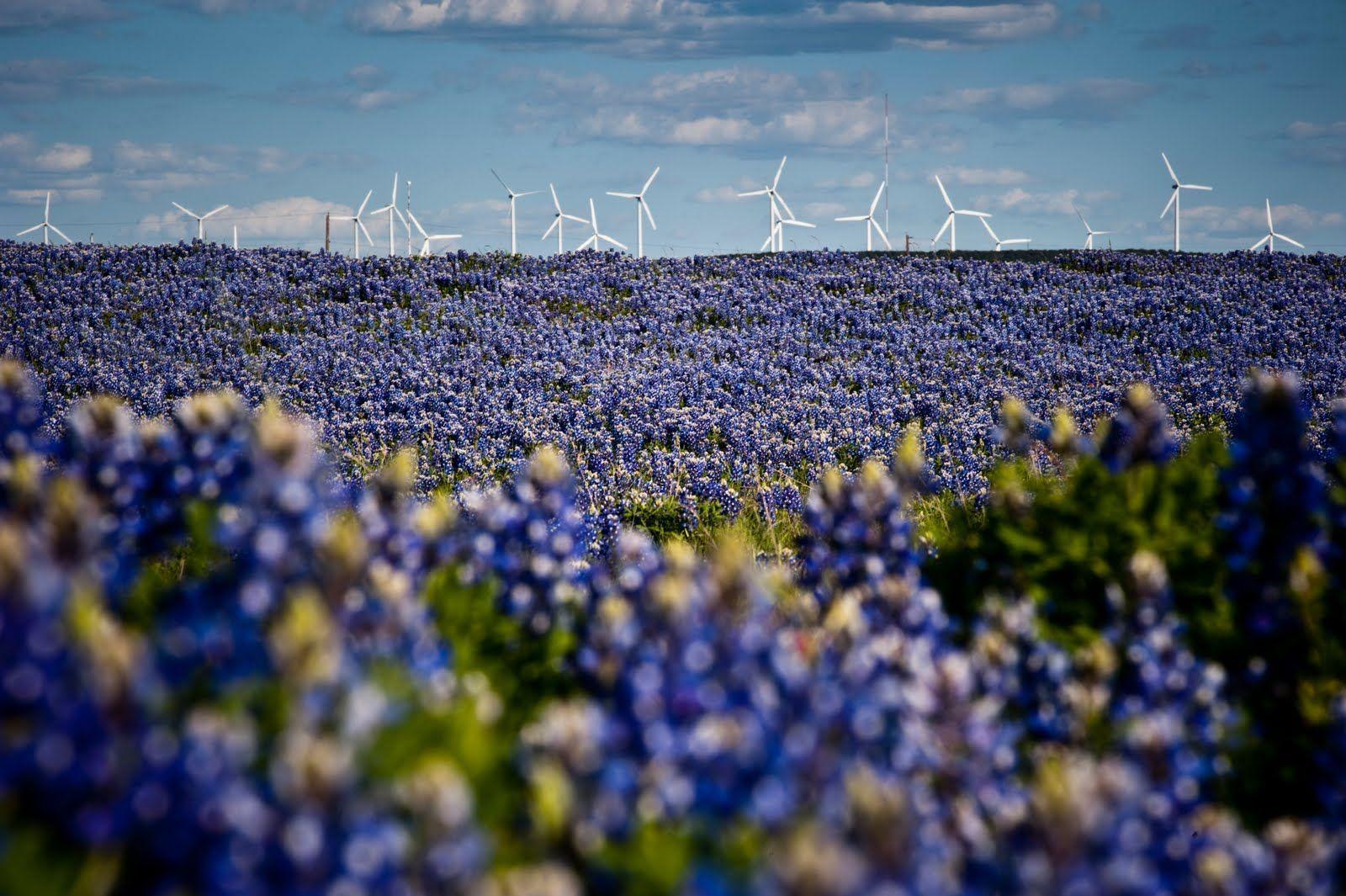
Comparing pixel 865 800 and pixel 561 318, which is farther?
pixel 561 318

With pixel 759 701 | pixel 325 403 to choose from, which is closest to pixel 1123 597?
pixel 759 701

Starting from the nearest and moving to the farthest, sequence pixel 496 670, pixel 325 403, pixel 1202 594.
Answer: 1. pixel 496 670
2. pixel 1202 594
3. pixel 325 403

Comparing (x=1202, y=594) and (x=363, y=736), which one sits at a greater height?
(x=363, y=736)

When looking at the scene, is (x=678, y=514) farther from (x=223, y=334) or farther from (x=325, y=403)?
(x=223, y=334)

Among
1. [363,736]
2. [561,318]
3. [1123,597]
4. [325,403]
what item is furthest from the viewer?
[561,318]

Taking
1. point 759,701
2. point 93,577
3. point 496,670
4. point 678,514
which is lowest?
point 678,514

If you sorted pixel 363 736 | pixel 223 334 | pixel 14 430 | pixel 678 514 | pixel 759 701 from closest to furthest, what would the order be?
pixel 363 736 < pixel 759 701 < pixel 14 430 < pixel 678 514 < pixel 223 334

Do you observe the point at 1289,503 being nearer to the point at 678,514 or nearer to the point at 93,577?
the point at 93,577

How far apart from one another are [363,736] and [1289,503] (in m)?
3.60

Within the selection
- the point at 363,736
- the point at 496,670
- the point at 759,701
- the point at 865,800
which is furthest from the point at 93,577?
the point at 865,800

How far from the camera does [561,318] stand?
17922mm

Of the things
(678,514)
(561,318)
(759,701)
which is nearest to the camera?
(759,701)

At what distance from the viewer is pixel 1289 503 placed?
13.8ft

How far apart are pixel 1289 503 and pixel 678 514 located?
5.62 metres
